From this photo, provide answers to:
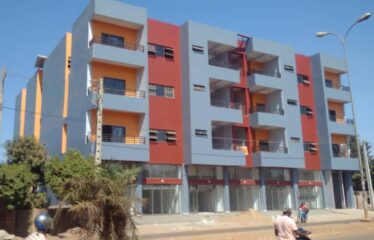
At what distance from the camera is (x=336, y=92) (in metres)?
51.8

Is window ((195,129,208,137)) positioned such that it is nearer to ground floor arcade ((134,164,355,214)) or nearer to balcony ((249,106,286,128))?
ground floor arcade ((134,164,355,214))

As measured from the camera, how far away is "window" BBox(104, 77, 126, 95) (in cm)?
3656

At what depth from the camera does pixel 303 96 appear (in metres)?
49.8

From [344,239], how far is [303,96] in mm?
32048

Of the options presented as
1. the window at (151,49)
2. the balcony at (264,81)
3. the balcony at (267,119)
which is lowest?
the balcony at (267,119)

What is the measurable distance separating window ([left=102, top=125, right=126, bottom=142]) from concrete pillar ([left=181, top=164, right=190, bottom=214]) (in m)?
6.38

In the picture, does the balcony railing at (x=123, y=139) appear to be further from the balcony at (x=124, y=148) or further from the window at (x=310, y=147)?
the window at (x=310, y=147)

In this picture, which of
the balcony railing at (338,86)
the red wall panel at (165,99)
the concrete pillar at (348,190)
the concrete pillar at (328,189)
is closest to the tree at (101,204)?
the red wall panel at (165,99)

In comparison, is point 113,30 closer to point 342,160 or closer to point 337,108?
point 342,160

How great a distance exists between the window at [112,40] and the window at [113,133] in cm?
724

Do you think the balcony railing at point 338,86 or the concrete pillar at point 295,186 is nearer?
the concrete pillar at point 295,186

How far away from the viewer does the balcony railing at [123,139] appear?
35.6 metres

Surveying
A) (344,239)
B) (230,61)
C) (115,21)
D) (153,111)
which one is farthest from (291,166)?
(344,239)

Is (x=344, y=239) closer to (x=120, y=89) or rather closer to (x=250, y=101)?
(x=120, y=89)
